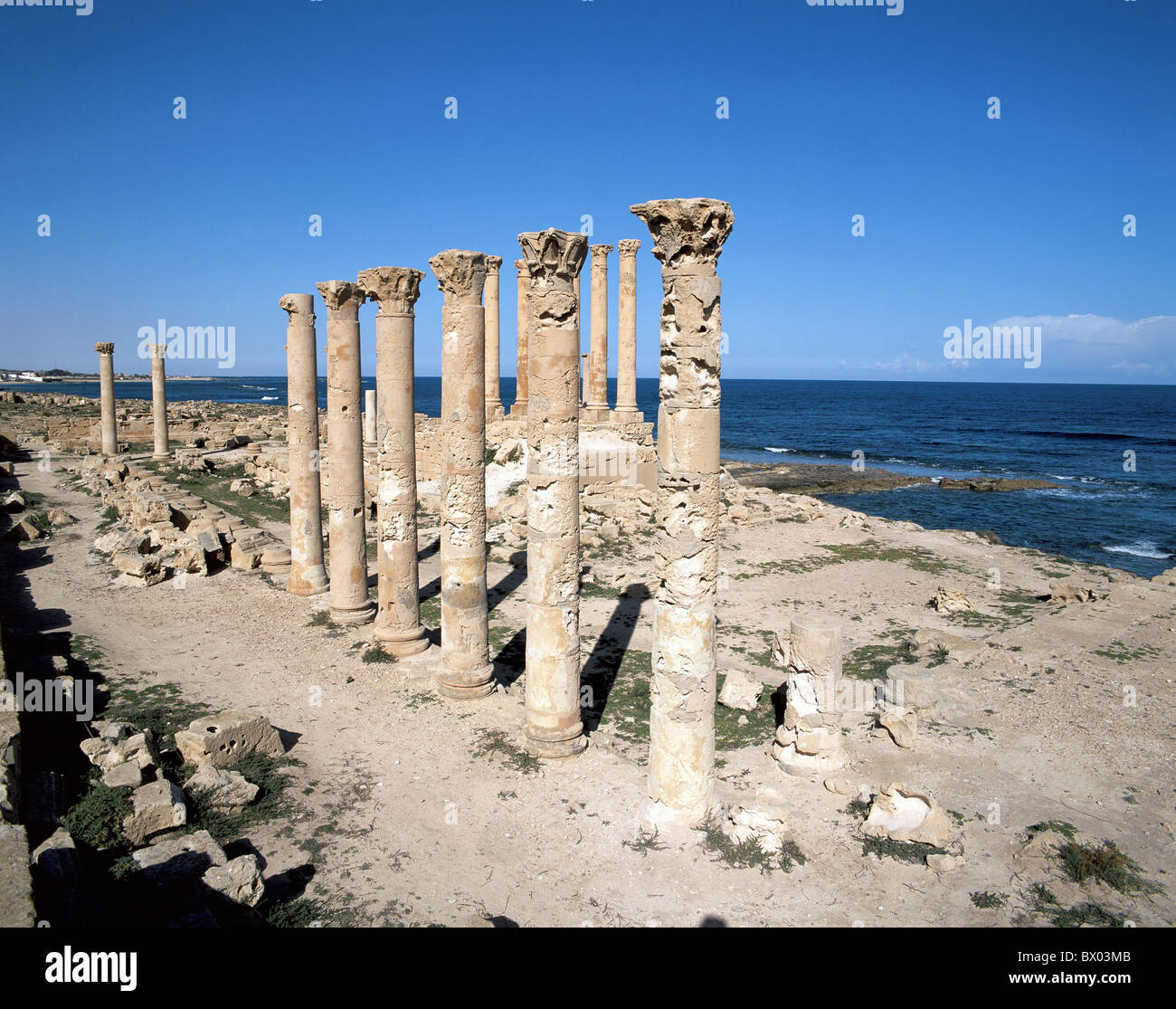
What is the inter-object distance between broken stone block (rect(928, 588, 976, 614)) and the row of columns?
1010 centimetres

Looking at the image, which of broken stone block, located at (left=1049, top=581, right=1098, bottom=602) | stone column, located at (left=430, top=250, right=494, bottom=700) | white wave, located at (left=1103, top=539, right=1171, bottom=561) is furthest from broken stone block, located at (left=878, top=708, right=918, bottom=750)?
white wave, located at (left=1103, top=539, right=1171, bottom=561)

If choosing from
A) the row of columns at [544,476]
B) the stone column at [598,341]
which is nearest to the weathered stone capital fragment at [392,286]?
the row of columns at [544,476]

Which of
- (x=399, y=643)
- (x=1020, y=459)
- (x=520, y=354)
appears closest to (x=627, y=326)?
(x=520, y=354)

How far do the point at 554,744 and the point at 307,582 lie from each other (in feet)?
27.0

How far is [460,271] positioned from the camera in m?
10.5

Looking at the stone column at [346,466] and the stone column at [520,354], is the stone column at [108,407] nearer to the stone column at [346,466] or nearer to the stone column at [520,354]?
the stone column at [520,354]

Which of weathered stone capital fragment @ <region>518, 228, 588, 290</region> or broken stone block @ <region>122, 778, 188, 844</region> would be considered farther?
weathered stone capital fragment @ <region>518, 228, 588, 290</region>

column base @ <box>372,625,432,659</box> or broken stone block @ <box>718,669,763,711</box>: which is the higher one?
column base @ <box>372,625,432,659</box>

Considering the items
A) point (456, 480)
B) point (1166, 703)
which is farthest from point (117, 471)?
point (1166, 703)

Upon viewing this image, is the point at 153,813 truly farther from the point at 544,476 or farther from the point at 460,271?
the point at 460,271

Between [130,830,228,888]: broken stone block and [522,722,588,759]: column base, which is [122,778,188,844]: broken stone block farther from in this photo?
[522,722,588,759]: column base

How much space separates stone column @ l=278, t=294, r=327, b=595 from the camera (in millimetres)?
14883

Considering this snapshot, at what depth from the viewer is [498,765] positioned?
928 centimetres

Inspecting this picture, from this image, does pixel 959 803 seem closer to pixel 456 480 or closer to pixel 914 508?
pixel 456 480
